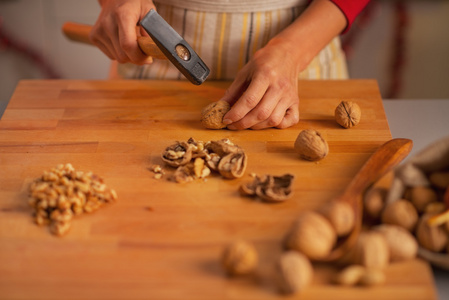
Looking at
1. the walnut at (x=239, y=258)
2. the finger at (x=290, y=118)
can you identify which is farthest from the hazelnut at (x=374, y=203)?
the finger at (x=290, y=118)

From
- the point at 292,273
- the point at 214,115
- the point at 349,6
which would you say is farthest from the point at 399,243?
the point at 349,6

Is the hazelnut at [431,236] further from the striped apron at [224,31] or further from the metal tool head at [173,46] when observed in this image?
the striped apron at [224,31]

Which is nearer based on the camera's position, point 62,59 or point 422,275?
point 422,275

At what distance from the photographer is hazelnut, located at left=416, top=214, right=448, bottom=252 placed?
0.96 metres

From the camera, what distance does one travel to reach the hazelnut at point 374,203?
3.41ft

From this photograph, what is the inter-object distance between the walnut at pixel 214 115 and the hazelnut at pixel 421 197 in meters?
0.49

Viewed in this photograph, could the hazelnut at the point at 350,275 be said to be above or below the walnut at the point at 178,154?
above

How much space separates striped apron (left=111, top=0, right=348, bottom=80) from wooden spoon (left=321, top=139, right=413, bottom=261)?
0.55 m

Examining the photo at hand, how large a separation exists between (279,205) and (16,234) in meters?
0.49

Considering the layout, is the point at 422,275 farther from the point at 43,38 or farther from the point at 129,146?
the point at 43,38

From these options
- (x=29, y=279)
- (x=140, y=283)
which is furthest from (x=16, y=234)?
(x=140, y=283)

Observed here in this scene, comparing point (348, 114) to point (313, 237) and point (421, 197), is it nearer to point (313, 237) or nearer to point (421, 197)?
point (421, 197)

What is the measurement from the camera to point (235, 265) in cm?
93

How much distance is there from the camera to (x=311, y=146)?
1.21 metres
